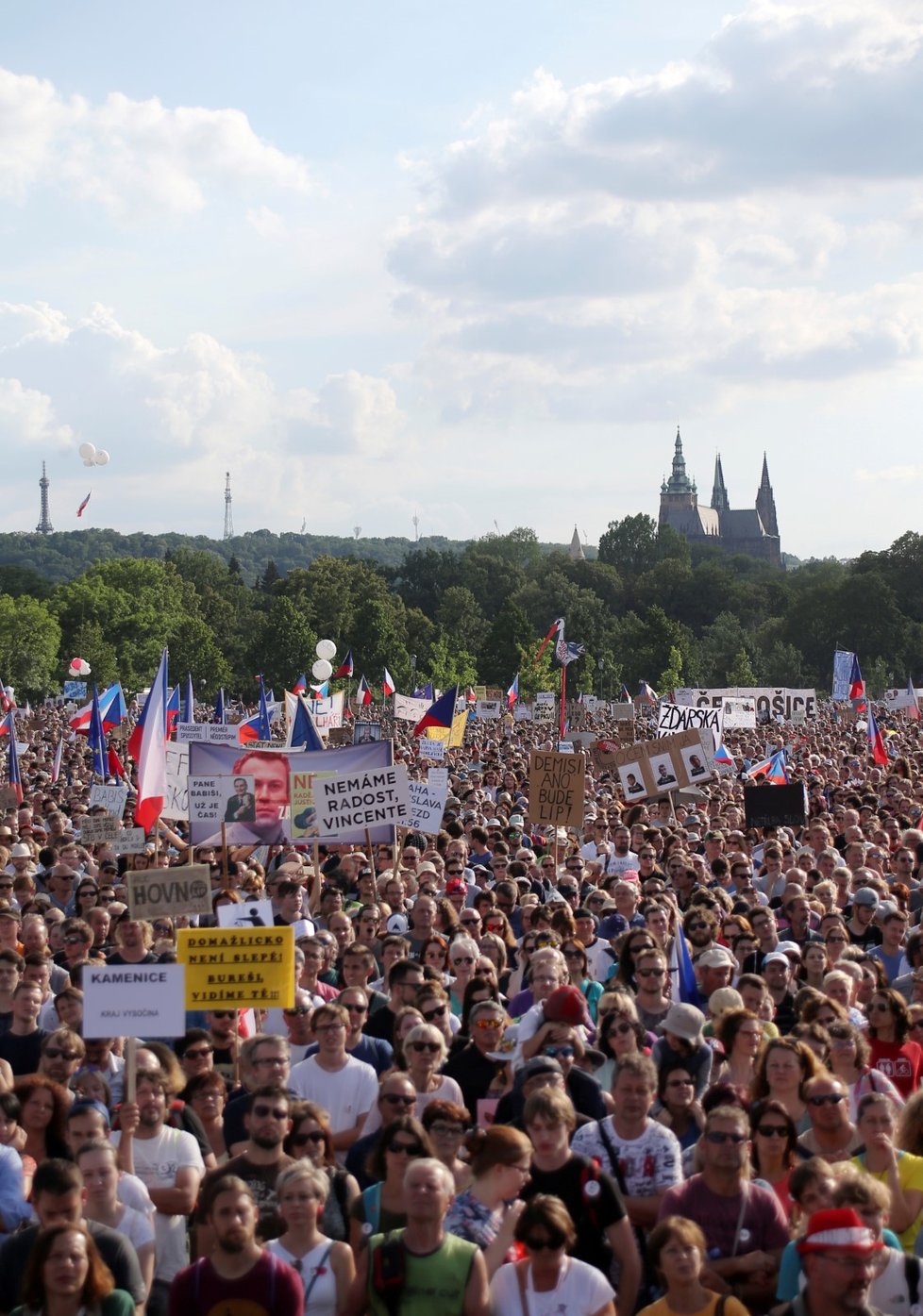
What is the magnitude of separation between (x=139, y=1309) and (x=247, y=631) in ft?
359

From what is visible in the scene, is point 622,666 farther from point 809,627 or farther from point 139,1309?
point 139,1309

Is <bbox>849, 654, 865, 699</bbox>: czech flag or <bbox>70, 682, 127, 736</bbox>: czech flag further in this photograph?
<bbox>849, 654, 865, 699</bbox>: czech flag

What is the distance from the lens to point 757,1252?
20.8ft

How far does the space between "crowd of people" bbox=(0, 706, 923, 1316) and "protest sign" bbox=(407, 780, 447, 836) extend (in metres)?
3.65

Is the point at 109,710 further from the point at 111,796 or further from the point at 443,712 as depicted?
the point at 111,796

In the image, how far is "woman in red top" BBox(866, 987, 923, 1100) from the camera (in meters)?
8.81

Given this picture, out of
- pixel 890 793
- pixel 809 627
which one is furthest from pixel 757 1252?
pixel 809 627

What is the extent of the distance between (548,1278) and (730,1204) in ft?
3.08

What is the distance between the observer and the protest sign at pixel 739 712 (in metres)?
44.0

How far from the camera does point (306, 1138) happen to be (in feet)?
22.7

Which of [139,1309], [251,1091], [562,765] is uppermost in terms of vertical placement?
[562,765]

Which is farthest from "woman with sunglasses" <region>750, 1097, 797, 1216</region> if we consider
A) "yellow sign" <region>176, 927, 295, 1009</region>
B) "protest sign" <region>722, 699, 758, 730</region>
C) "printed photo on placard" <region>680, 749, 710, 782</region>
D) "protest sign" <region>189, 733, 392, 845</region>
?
"protest sign" <region>722, 699, 758, 730</region>

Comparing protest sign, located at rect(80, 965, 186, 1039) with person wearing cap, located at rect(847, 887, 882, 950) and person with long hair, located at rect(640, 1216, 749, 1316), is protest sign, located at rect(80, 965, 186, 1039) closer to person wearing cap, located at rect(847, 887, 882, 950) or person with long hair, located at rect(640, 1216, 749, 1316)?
person with long hair, located at rect(640, 1216, 749, 1316)

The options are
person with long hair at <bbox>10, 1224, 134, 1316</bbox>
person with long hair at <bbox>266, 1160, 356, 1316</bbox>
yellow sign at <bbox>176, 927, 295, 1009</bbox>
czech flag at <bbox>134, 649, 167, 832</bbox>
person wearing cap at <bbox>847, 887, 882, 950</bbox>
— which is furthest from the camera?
czech flag at <bbox>134, 649, 167, 832</bbox>
